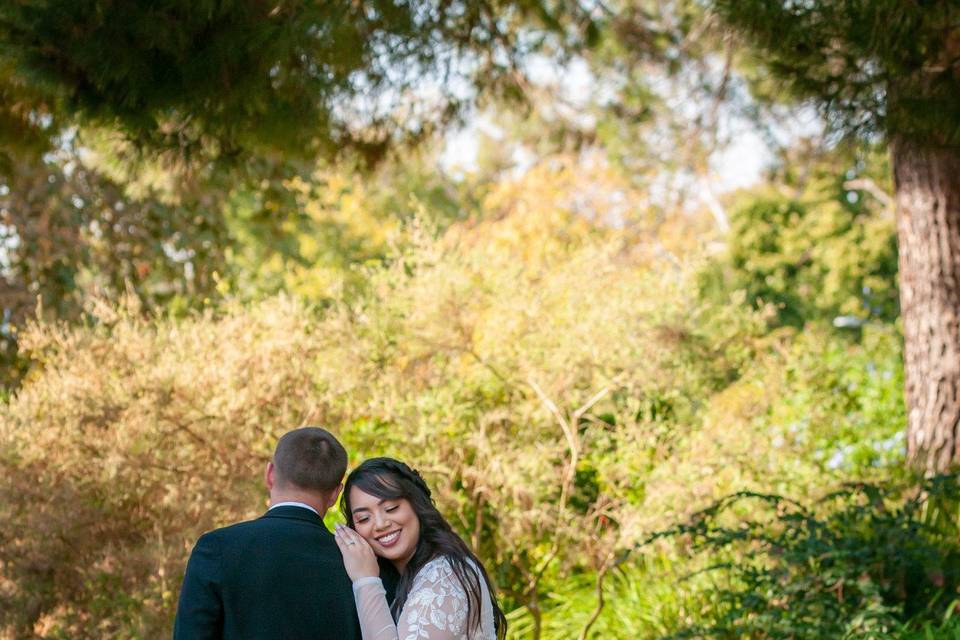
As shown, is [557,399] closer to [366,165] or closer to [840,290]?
[366,165]

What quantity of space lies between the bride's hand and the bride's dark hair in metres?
0.12

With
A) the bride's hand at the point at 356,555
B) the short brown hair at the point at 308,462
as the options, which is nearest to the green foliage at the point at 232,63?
the short brown hair at the point at 308,462

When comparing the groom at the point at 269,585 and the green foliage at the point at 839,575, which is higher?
the groom at the point at 269,585

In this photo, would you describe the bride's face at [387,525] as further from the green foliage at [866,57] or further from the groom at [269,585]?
the green foliage at [866,57]

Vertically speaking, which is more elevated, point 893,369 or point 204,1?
point 204,1

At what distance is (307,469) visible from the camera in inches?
114

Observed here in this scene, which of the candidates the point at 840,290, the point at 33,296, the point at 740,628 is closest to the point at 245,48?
the point at 740,628

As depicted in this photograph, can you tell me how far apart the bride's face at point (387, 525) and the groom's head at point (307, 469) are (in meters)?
0.08

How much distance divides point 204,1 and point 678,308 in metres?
3.42

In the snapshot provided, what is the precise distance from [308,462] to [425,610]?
476mm

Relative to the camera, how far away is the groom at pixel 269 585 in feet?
8.65

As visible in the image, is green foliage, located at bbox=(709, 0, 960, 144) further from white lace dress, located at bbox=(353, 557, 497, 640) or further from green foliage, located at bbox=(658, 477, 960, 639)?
white lace dress, located at bbox=(353, 557, 497, 640)

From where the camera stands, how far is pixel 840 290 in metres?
19.9

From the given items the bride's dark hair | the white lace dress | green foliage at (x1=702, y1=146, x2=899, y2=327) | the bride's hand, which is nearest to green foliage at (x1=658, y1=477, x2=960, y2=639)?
the bride's dark hair
